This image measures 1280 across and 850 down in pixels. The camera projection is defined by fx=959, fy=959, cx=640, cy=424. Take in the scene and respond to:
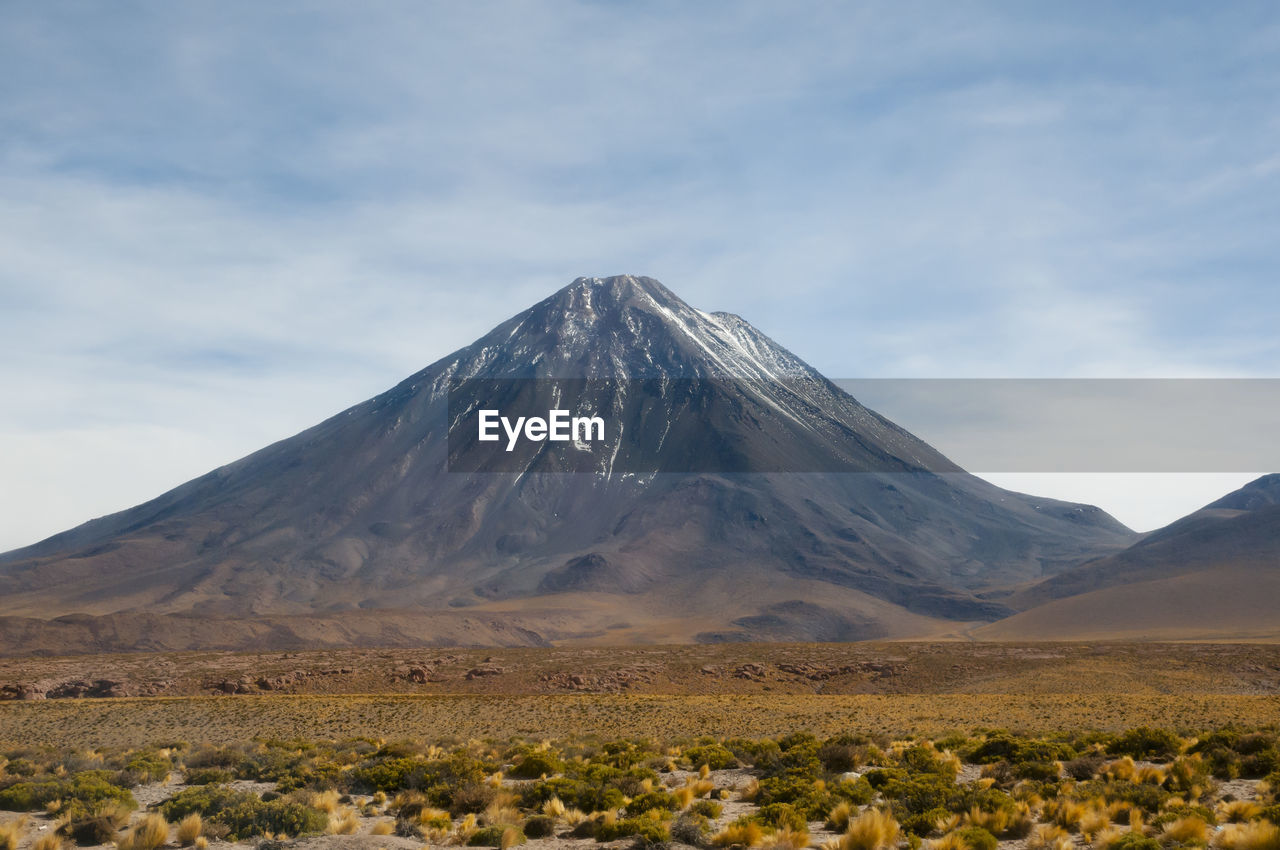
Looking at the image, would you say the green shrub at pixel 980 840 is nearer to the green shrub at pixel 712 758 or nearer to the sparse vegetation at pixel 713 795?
the sparse vegetation at pixel 713 795

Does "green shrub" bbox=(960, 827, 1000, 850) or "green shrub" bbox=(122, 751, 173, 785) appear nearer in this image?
"green shrub" bbox=(960, 827, 1000, 850)

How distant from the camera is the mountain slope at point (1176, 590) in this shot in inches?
4092

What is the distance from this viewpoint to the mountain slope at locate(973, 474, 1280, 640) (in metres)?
104

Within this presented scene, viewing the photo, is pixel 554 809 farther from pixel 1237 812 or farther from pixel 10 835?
pixel 1237 812

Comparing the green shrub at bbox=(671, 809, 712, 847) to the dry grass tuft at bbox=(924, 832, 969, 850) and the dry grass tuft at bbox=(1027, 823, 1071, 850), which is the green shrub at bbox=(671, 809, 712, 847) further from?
the dry grass tuft at bbox=(1027, 823, 1071, 850)

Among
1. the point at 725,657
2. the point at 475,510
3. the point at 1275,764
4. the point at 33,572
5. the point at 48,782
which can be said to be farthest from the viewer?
the point at 475,510

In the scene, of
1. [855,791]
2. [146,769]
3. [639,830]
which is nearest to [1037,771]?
[855,791]

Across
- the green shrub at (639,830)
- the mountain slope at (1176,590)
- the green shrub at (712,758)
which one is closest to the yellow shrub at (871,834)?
the green shrub at (639,830)

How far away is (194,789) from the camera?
61.9 ft

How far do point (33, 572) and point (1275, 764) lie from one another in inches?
7137

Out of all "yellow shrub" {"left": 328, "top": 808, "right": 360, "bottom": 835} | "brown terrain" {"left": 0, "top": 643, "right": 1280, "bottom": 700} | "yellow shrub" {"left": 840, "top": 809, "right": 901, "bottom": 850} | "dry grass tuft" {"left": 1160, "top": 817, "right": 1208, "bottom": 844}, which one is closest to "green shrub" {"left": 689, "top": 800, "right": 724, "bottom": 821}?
"yellow shrub" {"left": 840, "top": 809, "right": 901, "bottom": 850}

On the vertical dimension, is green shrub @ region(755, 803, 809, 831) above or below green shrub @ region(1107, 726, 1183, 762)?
above

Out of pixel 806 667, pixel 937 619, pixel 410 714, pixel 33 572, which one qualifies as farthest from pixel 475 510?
pixel 410 714

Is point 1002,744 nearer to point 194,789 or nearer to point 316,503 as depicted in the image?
point 194,789
